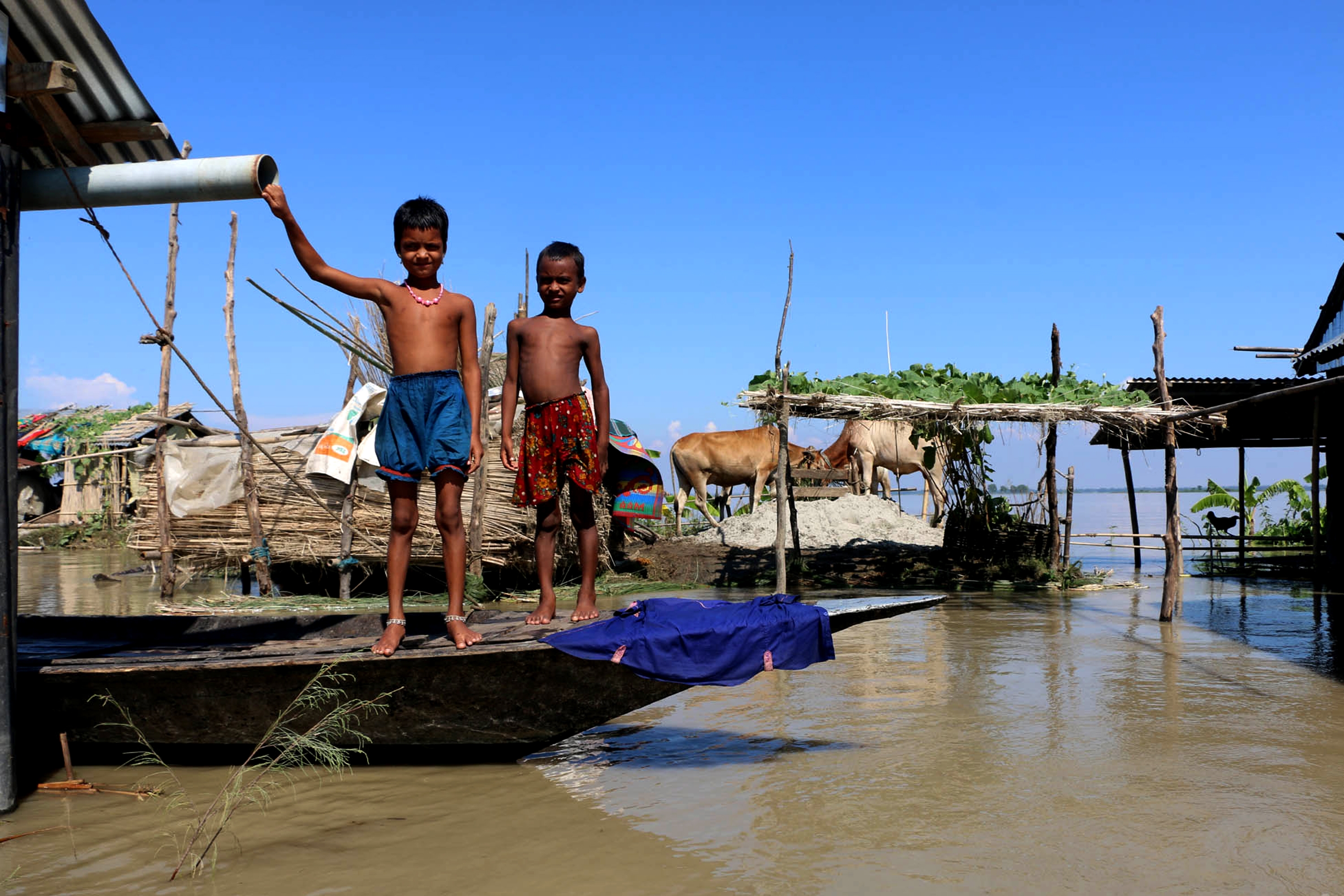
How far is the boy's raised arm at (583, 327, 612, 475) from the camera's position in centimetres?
442

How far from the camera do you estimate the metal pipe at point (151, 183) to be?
3617mm

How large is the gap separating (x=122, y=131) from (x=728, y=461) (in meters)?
13.7

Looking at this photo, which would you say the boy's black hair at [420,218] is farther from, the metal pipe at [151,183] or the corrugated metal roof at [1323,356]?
the corrugated metal roof at [1323,356]

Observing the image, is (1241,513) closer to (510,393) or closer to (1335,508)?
(1335,508)

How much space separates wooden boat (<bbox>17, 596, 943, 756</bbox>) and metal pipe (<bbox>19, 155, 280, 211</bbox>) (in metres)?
1.80

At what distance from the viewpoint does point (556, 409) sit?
14.5ft

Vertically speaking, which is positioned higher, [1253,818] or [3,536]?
[3,536]

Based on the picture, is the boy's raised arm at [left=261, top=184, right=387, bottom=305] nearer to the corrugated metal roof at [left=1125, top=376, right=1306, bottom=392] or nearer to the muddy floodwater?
the muddy floodwater

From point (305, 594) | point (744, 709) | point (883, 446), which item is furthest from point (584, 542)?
point (883, 446)

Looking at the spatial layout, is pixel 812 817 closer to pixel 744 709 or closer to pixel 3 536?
pixel 744 709

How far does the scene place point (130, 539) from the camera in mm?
10383

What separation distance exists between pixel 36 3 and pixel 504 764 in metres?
3.52

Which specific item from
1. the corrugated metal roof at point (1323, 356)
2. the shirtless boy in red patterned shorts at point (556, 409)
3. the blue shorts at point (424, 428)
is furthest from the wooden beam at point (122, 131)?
the corrugated metal roof at point (1323, 356)

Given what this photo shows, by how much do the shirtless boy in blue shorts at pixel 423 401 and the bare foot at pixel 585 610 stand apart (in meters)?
0.54
